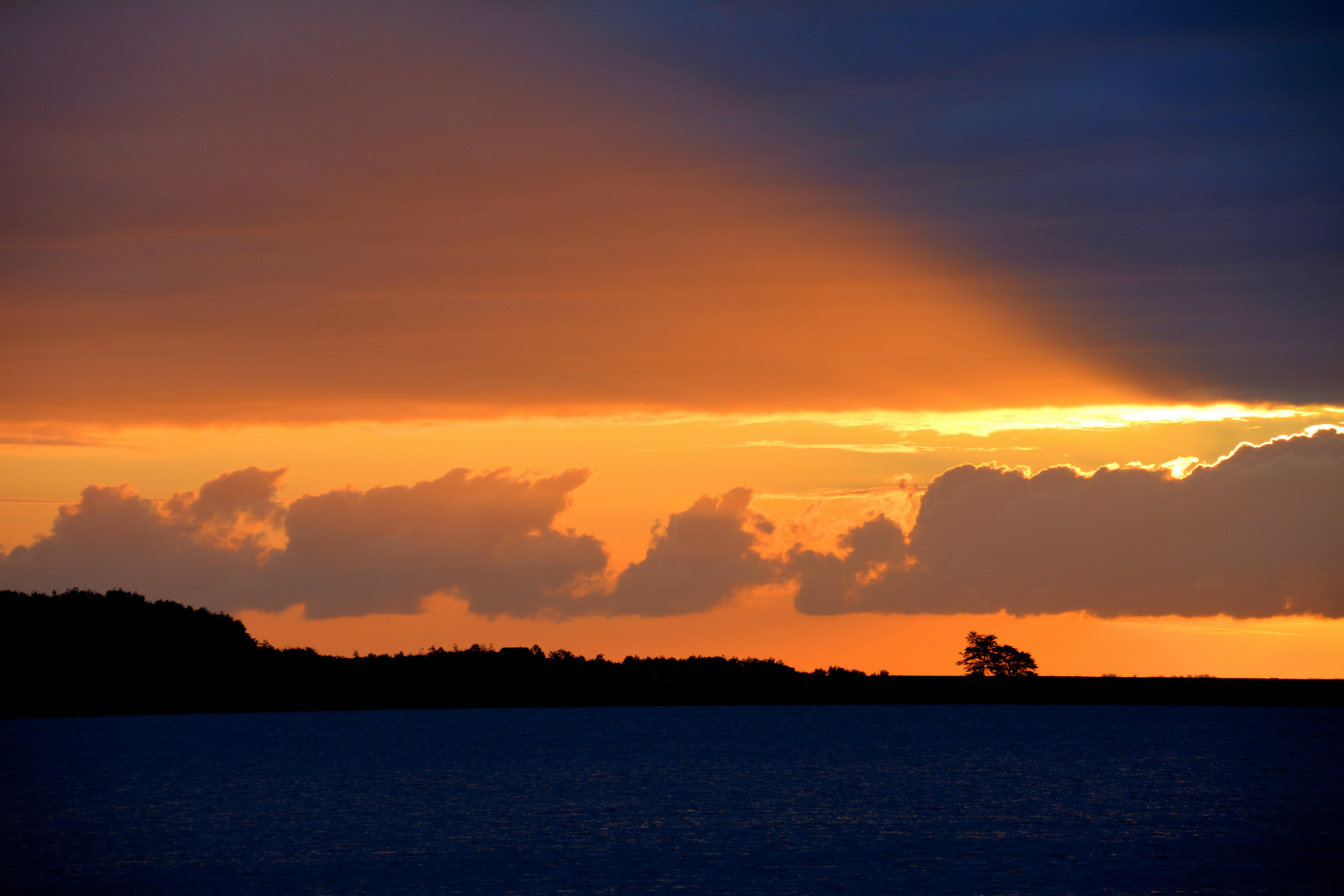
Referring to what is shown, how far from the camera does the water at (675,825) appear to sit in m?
57.8

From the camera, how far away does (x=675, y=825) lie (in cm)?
7925

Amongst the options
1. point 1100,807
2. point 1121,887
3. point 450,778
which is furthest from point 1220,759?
point 1121,887

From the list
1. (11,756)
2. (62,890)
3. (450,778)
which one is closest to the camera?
(62,890)

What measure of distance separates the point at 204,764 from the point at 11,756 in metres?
30.1

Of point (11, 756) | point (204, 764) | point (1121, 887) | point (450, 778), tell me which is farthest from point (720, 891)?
point (11, 756)

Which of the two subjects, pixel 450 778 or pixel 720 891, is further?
pixel 450 778

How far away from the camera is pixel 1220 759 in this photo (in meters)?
150

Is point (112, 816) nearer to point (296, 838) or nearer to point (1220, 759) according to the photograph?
point (296, 838)

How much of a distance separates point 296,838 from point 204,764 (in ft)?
259

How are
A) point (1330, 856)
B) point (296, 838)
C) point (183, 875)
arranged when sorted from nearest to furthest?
point (183, 875) → point (1330, 856) → point (296, 838)

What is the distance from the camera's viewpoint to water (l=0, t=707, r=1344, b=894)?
57844 millimetres

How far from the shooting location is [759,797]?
99.6m

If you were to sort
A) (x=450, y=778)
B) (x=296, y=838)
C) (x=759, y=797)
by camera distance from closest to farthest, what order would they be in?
(x=296, y=838), (x=759, y=797), (x=450, y=778)

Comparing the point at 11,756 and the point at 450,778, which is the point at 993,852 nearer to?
the point at 450,778
